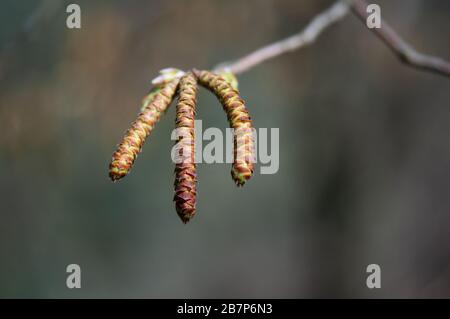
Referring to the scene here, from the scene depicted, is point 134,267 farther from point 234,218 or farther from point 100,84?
point 100,84

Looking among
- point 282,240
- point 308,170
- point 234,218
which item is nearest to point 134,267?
point 234,218

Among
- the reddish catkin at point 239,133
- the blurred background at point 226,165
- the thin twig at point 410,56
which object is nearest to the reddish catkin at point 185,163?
the reddish catkin at point 239,133

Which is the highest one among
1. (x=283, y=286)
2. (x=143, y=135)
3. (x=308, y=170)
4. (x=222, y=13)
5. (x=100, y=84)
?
(x=222, y=13)

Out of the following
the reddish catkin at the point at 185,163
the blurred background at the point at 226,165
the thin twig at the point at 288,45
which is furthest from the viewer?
the blurred background at the point at 226,165

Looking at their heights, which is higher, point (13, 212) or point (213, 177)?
point (213, 177)

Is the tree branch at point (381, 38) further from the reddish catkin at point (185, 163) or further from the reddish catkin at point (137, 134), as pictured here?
the reddish catkin at point (185, 163)

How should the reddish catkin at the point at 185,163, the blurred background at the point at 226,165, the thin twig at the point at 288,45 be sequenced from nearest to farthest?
the reddish catkin at the point at 185,163 → the thin twig at the point at 288,45 → the blurred background at the point at 226,165
